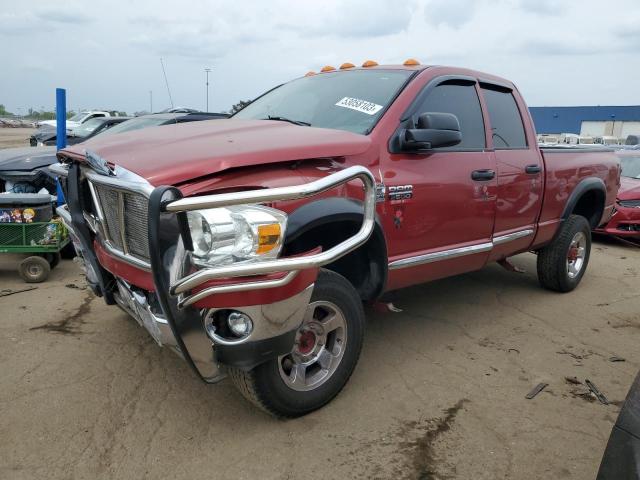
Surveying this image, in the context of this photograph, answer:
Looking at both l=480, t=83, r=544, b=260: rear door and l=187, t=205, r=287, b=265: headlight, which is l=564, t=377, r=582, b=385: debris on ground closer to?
l=480, t=83, r=544, b=260: rear door

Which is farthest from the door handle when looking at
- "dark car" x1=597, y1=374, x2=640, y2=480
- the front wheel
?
"dark car" x1=597, y1=374, x2=640, y2=480

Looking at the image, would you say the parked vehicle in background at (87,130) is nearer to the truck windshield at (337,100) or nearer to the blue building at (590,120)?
the truck windshield at (337,100)

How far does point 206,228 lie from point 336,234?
0.87 metres

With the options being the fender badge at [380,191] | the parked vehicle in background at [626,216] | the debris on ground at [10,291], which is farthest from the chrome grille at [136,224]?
the parked vehicle in background at [626,216]

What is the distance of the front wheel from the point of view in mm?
2678

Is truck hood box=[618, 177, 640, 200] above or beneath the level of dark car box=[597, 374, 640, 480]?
above

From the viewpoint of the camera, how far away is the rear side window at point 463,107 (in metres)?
3.77

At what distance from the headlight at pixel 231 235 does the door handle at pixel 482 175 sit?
194 centimetres

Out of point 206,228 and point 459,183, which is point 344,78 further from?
point 206,228

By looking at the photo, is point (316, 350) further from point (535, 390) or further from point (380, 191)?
point (535, 390)

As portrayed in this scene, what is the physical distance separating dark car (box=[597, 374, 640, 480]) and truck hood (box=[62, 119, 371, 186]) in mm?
1754

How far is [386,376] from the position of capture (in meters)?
3.44

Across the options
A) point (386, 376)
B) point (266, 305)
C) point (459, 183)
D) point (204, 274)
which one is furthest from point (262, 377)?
point (459, 183)

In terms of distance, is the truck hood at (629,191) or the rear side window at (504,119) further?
the truck hood at (629,191)
